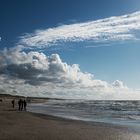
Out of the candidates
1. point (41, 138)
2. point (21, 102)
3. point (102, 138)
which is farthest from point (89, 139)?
point (21, 102)

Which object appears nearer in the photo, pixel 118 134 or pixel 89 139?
pixel 89 139

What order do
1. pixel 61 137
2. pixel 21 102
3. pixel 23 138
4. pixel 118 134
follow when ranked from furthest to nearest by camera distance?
pixel 21 102 → pixel 118 134 → pixel 61 137 → pixel 23 138

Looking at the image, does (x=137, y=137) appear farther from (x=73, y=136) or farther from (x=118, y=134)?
(x=73, y=136)

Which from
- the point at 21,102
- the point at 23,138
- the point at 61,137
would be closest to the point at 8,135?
the point at 23,138

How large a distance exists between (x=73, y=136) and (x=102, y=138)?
180 cm

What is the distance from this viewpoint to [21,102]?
49719mm

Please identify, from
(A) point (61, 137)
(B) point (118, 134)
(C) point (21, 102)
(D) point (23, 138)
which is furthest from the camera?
(C) point (21, 102)

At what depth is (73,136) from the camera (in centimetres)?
1919

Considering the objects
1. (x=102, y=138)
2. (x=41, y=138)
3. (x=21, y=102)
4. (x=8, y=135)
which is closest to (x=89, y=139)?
(x=102, y=138)

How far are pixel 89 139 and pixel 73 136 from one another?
1.35 m

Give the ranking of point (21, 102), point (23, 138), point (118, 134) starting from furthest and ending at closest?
1. point (21, 102)
2. point (118, 134)
3. point (23, 138)

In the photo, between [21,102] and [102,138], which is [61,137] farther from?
[21,102]

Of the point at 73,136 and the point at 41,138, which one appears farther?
the point at 73,136

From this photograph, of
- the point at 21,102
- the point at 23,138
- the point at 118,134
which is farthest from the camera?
the point at 21,102
